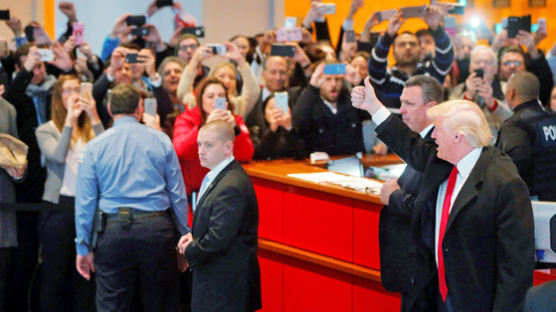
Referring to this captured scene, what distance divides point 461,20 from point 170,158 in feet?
31.5

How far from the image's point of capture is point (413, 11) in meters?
7.25

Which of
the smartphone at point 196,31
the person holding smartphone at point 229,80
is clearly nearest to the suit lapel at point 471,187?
the person holding smartphone at point 229,80

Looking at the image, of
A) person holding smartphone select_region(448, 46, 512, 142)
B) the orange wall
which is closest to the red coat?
person holding smartphone select_region(448, 46, 512, 142)

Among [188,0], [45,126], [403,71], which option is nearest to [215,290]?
[45,126]

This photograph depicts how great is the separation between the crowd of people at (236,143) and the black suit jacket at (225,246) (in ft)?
0.04

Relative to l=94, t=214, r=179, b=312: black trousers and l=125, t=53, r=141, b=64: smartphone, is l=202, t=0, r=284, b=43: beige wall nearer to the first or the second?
l=125, t=53, r=141, b=64: smartphone

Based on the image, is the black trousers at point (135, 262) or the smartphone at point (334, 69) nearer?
the black trousers at point (135, 262)

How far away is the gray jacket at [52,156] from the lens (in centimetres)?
579

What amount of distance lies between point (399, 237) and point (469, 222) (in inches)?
28.9

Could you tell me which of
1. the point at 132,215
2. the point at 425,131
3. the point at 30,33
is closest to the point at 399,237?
the point at 425,131

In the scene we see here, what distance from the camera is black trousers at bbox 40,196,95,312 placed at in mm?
5777

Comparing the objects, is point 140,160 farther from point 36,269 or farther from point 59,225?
point 36,269

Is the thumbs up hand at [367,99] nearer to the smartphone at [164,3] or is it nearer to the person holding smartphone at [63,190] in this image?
the person holding smartphone at [63,190]

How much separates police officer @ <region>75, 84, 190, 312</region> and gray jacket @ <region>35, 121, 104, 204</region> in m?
0.77
